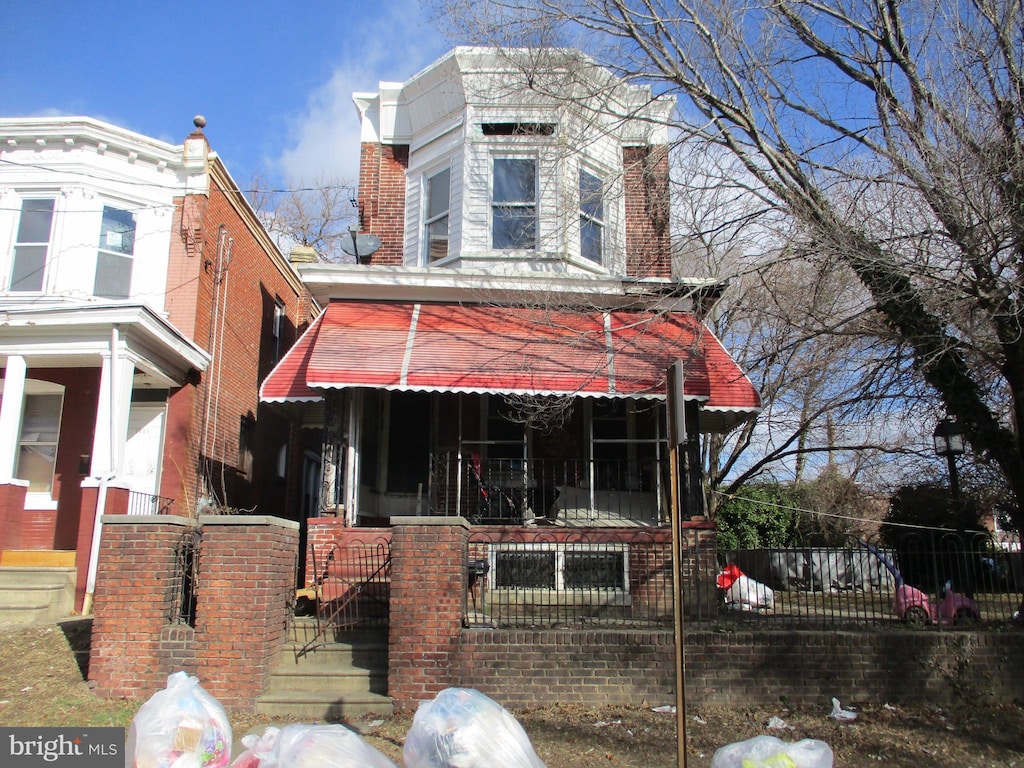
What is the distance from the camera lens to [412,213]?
13.7 m

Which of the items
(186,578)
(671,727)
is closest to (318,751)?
(671,727)

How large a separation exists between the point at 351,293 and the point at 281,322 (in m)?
7.66

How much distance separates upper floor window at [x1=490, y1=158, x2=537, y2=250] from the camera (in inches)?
504

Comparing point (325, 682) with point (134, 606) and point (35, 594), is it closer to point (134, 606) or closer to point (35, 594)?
point (134, 606)

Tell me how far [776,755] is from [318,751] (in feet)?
8.05

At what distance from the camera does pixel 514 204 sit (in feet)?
42.1

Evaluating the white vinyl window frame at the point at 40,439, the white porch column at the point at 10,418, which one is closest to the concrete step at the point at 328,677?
the white porch column at the point at 10,418

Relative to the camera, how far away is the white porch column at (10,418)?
1116 cm

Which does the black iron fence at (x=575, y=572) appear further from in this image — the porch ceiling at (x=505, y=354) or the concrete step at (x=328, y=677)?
the porch ceiling at (x=505, y=354)

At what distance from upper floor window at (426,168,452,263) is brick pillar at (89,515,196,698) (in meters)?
7.08

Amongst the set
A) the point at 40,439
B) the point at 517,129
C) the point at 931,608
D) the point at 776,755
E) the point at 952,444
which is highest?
the point at 517,129

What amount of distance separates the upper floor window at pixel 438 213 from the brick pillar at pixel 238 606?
22.7ft

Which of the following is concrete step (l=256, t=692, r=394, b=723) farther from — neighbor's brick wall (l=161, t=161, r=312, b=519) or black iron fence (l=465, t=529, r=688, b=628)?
neighbor's brick wall (l=161, t=161, r=312, b=519)

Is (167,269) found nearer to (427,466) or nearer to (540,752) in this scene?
(427,466)
